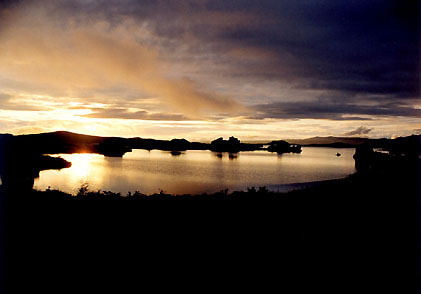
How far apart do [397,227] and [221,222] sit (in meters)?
6.45

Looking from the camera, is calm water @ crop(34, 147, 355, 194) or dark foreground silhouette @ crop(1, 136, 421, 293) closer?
dark foreground silhouette @ crop(1, 136, 421, 293)

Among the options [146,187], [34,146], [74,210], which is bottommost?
[146,187]

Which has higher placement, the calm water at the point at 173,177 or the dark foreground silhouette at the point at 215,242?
the dark foreground silhouette at the point at 215,242

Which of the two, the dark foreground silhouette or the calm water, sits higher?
the dark foreground silhouette

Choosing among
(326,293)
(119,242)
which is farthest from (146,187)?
(326,293)

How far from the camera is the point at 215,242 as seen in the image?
34.8 ft

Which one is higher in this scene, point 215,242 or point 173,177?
point 215,242

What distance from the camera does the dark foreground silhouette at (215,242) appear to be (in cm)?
846

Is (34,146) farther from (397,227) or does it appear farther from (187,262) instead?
(397,227)

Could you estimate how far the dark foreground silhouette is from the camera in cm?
846

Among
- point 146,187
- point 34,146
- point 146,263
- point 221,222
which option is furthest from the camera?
point 146,187

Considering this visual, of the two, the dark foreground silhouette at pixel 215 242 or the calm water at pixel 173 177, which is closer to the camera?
the dark foreground silhouette at pixel 215 242

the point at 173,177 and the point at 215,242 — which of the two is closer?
the point at 215,242

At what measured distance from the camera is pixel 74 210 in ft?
42.3
